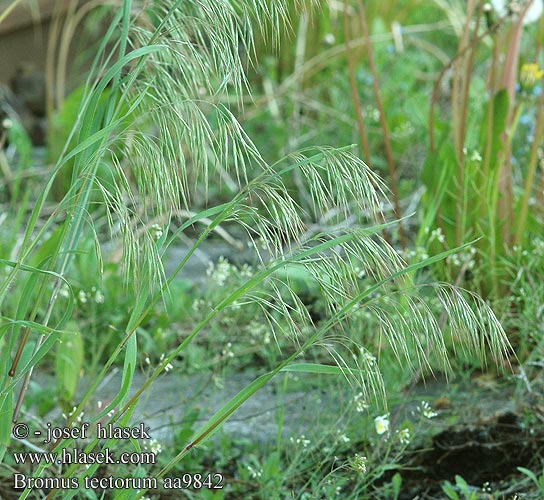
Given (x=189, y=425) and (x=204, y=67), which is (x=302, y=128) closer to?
(x=189, y=425)

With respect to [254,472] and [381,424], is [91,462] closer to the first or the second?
[254,472]

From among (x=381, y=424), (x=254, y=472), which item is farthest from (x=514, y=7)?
(x=254, y=472)

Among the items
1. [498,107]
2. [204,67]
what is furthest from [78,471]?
[498,107]

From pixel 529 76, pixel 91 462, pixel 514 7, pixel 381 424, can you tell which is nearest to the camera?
pixel 91 462

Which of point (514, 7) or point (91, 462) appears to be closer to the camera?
point (91, 462)

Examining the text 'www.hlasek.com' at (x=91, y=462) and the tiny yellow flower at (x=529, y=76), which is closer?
the text 'www.hlasek.com' at (x=91, y=462)

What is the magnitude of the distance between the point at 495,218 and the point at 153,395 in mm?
880

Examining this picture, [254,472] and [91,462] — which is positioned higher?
[91,462]

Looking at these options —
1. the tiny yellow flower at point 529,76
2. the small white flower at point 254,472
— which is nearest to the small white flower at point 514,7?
the tiny yellow flower at point 529,76

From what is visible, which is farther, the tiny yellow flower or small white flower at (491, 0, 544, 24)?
the tiny yellow flower

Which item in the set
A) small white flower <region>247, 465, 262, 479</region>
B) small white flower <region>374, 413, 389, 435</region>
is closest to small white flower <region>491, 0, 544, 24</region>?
small white flower <region>374, 413, 389, 435</region>

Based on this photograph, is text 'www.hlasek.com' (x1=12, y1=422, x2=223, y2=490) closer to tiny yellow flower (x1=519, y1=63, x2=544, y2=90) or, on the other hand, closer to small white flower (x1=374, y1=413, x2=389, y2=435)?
small white flower (x1=374, y1=413, x2=389, y2=435)

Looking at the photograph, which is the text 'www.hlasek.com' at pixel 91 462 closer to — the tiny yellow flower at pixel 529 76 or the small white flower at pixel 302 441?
the small white flower at pixel 302 441

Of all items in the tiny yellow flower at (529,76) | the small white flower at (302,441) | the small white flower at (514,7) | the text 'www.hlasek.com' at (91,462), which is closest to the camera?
the text 'www.hlasek.com' at (91,462)
